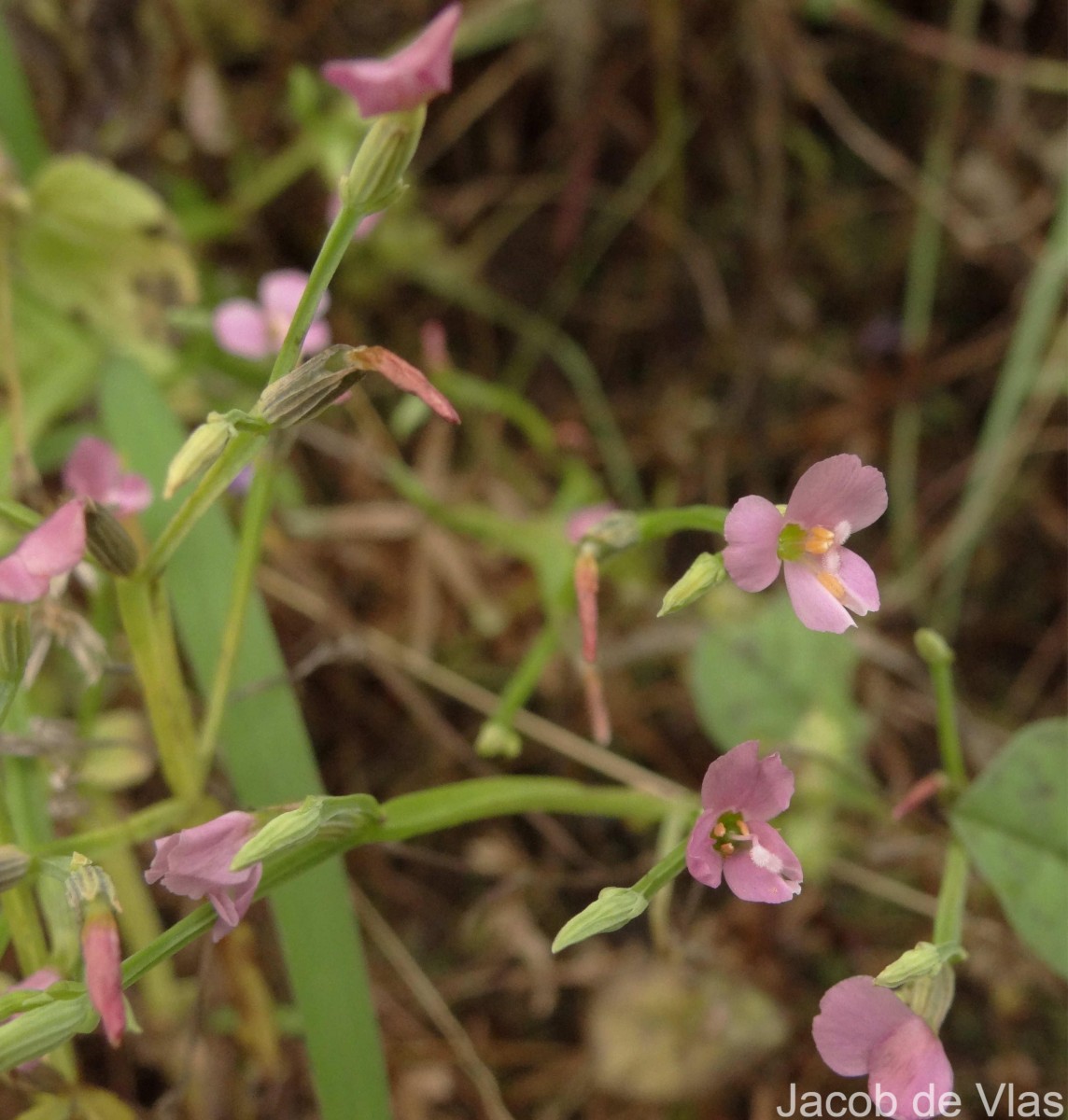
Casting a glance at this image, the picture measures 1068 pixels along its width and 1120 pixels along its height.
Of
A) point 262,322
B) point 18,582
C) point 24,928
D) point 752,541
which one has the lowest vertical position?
point 24,928

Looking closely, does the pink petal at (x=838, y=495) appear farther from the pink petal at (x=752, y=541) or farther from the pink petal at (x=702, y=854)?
the pink petal at (x=702, y=854)

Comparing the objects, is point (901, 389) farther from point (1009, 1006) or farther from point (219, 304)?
point (219, 304)

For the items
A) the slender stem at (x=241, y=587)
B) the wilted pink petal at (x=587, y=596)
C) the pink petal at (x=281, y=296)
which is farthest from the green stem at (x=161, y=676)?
the pink petal at (x=281, y=296)

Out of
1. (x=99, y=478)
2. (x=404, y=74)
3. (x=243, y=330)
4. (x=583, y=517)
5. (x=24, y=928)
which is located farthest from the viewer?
(x=583, y=517)

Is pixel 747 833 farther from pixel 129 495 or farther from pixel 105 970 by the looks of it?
pixel 129 495

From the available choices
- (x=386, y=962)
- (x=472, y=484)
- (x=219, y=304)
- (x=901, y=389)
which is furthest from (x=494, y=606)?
(x=901, y=389)

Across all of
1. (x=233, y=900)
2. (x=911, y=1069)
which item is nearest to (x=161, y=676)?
(x=233, y=900)
